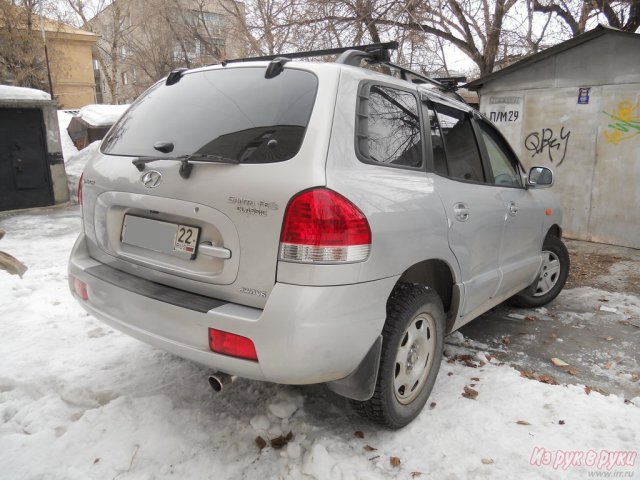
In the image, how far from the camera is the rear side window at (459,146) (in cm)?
285

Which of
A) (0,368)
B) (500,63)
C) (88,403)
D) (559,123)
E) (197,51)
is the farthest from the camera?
(197,51)

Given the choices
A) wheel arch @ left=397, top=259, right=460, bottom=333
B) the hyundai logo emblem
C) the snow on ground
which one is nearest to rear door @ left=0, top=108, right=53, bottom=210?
the snow on ground

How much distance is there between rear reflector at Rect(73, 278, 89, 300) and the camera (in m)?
2.50

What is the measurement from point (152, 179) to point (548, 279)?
3754mm

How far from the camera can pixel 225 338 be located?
1940 millimetres

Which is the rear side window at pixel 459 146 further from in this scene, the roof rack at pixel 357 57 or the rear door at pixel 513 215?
the roof rack at pixel 357 57

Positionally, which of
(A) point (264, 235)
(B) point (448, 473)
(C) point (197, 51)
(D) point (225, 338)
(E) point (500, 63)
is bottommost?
(B) point (448, 473)

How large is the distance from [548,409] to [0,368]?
3360 mm

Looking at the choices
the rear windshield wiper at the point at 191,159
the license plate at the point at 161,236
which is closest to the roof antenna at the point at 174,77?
the rear windshield wiper at the point at 191,159

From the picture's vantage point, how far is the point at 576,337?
3.81 m

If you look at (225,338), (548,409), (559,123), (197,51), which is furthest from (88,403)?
(197,51)

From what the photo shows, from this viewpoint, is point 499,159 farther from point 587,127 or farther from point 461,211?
point 587,127

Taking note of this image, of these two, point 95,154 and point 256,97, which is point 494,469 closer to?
point 256,97

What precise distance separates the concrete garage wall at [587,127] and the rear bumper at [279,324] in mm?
6299
